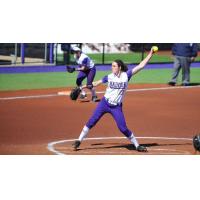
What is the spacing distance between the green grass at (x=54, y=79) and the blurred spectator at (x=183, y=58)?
29 centimetres

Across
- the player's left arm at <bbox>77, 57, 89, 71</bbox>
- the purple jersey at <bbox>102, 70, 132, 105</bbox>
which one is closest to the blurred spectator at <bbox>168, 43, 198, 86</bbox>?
the player's left arm at <bbox>77, 57, 89, 71</bbox>

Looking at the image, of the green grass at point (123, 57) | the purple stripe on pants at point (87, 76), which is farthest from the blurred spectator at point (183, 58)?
the purple stripe on pants at point (87, 76)

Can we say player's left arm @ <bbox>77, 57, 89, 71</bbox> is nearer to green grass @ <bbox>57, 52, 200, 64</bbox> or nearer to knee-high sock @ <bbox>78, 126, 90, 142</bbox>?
green grass @ <bbox>57, 52, 200, 64</bbox>

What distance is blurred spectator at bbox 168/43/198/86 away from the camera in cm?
1992

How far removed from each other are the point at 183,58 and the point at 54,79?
329 cm

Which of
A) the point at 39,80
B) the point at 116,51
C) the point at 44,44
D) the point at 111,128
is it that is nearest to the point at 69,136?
the point at 111,128

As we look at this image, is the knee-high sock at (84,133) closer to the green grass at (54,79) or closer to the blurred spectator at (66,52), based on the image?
the green grass at (54,79)

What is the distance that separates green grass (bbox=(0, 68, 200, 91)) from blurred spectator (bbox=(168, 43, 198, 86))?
291 millimetres

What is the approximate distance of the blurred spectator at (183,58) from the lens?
1992 centimetres

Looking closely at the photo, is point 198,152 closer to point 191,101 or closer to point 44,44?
point 191,101

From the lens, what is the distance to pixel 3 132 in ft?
49.5

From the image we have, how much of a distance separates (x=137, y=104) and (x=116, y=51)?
4288 mm

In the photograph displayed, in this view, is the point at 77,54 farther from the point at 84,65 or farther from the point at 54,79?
the point at 54,79

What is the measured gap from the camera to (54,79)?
66.9ft
